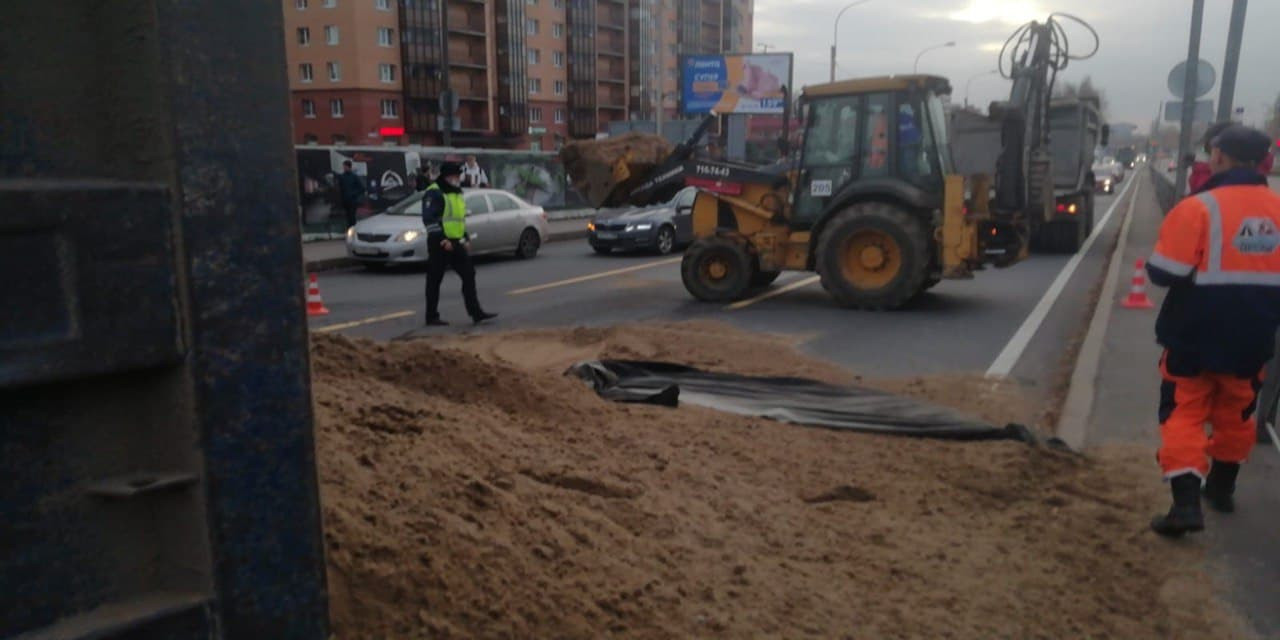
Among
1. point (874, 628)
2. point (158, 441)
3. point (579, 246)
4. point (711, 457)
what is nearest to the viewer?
point (158, 441)

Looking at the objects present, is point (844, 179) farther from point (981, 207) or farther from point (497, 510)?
point (497, 510)

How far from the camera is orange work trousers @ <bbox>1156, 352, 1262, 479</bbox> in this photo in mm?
4309

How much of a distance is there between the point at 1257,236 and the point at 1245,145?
0.46m

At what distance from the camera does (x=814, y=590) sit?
3.52 meters

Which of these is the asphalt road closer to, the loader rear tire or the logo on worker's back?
the loader rear tire

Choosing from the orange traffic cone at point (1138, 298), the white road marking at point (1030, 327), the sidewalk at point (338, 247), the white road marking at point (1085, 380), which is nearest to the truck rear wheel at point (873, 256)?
the white road marking at point (1030, 327)

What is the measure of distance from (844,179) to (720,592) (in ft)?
32.0

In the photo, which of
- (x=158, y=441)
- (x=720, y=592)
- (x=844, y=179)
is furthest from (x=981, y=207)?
(x=158, y=441)

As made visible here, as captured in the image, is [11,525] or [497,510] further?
[497,510]

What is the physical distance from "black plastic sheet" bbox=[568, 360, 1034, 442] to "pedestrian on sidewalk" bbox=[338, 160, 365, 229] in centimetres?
1556

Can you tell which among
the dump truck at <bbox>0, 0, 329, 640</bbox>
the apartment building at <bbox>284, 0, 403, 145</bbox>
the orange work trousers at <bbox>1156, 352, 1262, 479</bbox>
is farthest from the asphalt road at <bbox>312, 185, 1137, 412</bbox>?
the apartment building at <bbox>284, 0, 403, 145</bbox>

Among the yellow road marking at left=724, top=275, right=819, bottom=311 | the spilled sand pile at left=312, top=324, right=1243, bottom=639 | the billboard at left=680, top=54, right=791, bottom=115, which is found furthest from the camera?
the billboard at left=680, top=54, right=791, bottom=115

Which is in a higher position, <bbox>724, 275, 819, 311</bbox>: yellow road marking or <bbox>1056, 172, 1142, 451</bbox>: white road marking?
<bbox>1056, 172, 1142, 451</bbox>: white road marking

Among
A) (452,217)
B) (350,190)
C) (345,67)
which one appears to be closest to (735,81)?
(350,190)
